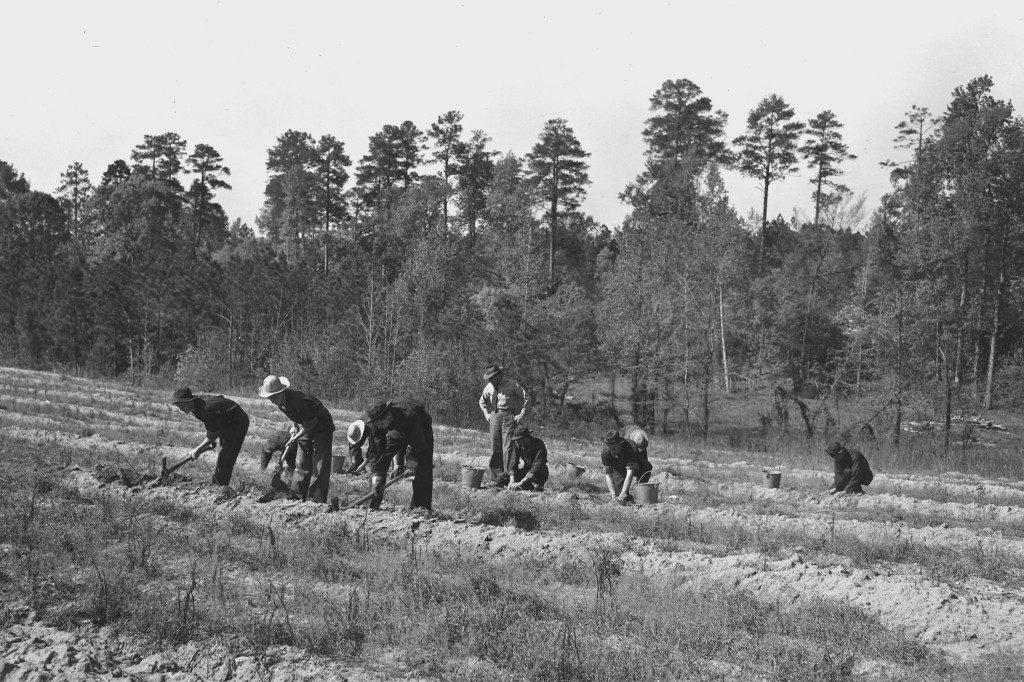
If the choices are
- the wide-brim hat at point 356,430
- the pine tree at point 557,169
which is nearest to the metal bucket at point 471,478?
the wide-brim hat at point 356,430

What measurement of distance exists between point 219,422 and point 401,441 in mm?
2539

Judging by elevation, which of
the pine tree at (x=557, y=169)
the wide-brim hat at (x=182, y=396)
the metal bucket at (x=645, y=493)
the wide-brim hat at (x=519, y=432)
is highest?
the pine tree at (x=557, y=169)

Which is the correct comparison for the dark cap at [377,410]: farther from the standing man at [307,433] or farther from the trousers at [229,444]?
the trousers at [229,444]

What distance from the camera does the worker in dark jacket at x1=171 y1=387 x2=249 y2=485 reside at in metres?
10.1

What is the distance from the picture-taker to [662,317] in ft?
104

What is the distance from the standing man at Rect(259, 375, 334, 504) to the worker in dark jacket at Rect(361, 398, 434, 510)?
0.54m

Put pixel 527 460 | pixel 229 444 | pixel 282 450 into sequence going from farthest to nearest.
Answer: pixel 527 460
pixel 282 450
pixel 229 444

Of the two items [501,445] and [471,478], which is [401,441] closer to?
[471,478]

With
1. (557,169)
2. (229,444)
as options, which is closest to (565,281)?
(557,169)

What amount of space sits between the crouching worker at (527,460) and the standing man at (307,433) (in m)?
3.25

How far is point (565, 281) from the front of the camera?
37312 mm

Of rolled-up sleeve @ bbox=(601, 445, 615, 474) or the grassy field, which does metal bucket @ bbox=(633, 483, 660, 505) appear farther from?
rolled-up sleeve @ bbox=(601, 445, 615, 474)

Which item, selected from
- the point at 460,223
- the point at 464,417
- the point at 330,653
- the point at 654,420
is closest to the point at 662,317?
the point at 654,420

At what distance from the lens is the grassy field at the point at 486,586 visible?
5.50 meters
